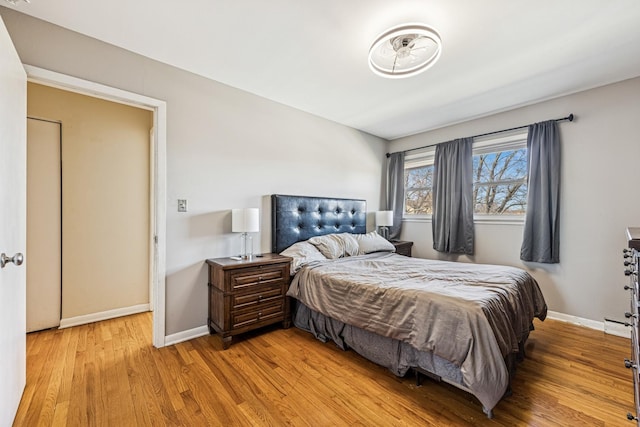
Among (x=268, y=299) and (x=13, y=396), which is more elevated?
(x=268, y=299)

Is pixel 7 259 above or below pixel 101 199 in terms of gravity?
below

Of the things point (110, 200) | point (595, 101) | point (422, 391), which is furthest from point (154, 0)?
point (595, 101)

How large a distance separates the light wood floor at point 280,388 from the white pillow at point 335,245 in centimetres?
98

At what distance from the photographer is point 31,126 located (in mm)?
2594

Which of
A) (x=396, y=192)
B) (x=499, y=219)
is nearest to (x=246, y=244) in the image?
(x=396, y=192)

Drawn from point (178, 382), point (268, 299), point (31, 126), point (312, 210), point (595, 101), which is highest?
point (595, 101)

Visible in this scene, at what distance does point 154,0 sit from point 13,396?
7.94 ft

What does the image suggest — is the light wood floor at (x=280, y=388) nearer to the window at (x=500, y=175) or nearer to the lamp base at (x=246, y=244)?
the lamp base at (x=246, y=244)

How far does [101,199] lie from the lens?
9.75ft

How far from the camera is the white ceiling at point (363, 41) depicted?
1.75 meters

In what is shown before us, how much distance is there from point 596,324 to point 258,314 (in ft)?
11.2

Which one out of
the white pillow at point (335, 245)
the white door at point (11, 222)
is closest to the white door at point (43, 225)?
the white door at point (11, 222)

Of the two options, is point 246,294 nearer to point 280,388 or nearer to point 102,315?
point 280,388

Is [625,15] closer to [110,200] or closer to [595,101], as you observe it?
[595,101]
